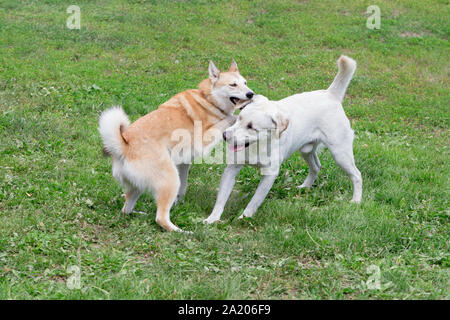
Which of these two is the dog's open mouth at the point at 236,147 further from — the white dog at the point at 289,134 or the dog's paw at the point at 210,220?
the dog's paw at the point at 210,220

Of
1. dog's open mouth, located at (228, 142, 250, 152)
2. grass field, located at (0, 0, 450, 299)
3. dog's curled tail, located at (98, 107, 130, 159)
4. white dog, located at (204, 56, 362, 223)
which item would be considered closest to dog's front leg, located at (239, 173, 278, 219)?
white dog, located at (204, 56, 362, 223)

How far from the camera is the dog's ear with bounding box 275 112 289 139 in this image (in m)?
4.88

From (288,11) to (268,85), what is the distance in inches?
206

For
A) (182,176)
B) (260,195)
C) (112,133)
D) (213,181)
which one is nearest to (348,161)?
(260,195)

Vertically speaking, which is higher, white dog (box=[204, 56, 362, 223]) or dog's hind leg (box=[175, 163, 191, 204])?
white dog (box=[204, 56, 362, 223])

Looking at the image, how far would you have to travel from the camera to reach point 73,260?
396 cm

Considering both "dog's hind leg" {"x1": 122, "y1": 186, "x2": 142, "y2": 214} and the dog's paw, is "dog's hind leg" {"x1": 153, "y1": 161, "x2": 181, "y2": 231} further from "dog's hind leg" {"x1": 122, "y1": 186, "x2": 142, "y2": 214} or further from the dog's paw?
the dog's paw

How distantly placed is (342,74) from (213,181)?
1.97m

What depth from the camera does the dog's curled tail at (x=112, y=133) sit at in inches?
183

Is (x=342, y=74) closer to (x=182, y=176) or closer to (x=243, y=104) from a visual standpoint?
(x=243, y=104)

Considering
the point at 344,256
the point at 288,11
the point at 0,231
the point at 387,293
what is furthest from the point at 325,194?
the point at 288,11

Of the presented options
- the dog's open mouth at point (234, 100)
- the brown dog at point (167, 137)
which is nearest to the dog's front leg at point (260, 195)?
the brown dog at point (167, 137)

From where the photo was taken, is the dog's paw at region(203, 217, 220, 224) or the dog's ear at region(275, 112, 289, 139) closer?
the dog's ear at region(275, 112, 289, 139)
